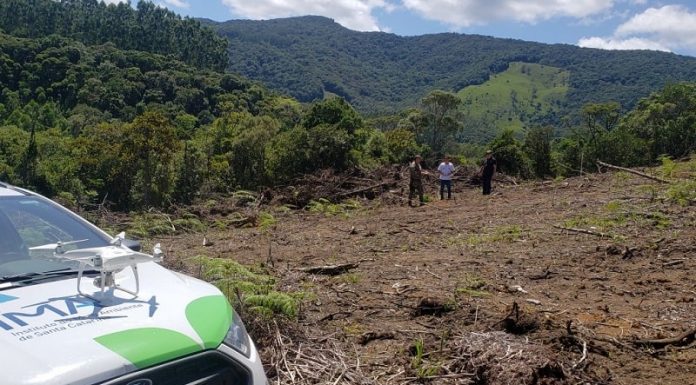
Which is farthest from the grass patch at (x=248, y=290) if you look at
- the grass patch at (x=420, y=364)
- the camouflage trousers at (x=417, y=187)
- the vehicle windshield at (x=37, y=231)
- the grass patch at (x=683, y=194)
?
the camouflage trousers at (x=417, y=187)

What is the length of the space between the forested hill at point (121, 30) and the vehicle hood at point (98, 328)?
4152 inches

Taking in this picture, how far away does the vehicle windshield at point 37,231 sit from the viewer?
3.50 metres

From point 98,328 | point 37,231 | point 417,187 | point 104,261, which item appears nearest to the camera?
point 98,328

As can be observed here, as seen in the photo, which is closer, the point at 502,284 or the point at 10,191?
the point at 10,191

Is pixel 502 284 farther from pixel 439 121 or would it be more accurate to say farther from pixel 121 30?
pixel 121 30

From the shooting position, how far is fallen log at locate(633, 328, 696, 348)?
473 cm

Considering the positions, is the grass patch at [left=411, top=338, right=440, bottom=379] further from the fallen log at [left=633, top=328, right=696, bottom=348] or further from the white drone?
the white drone

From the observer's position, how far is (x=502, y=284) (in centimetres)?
672

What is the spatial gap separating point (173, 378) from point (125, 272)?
111 centimetres

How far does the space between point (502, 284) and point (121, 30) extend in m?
118

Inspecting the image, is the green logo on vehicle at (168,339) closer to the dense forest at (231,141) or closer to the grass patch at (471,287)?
the grass patch at (471,287)

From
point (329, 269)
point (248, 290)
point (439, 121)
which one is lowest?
point (329, 269)

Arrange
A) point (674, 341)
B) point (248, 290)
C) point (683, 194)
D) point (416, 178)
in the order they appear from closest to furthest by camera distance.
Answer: point (674, 341) < point (248, 290) < point (683, 194) < point (416, 178)

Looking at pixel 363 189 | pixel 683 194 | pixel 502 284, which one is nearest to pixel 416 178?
pixel 363 189
